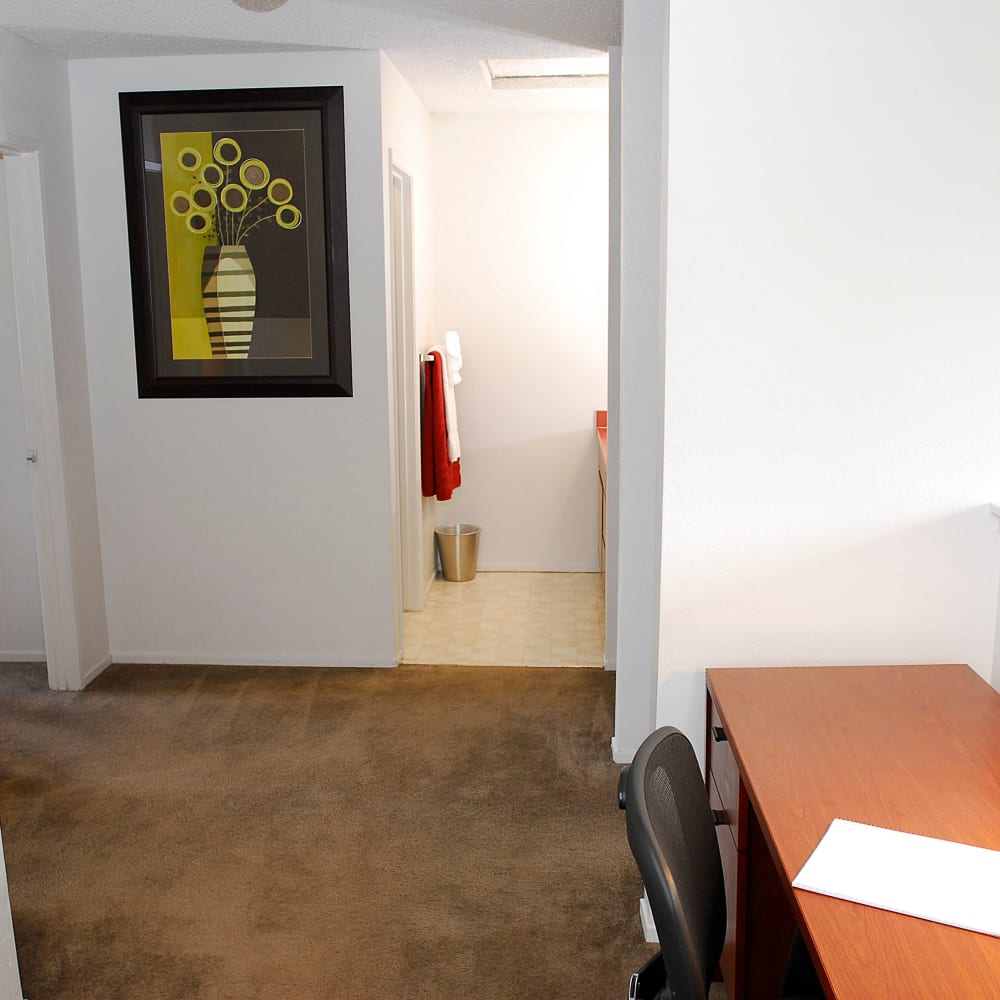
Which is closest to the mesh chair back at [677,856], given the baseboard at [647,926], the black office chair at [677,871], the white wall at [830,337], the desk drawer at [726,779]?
the black office chair at [677,871]

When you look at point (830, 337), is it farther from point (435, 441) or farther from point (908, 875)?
point (435, 441)

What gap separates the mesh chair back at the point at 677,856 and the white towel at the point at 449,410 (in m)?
3.60

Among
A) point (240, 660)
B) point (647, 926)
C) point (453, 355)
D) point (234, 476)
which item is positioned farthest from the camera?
point (453, 355)

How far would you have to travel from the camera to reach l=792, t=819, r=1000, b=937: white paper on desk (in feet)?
4.62

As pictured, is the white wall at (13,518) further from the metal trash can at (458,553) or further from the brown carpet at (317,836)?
the metal trash can at (458,553)

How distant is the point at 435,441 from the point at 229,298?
1.35 meters

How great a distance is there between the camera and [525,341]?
5.54 meters

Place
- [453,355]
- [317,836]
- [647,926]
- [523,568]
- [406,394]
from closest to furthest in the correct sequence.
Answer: [647,926]
[317,836]
[406,394]
[453,355]
[523,568]

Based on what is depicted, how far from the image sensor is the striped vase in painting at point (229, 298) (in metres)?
4.07

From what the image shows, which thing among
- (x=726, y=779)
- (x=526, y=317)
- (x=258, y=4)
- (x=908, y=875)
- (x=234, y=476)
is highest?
(x=258, y=4)

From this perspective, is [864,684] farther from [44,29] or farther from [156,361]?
[44,29]

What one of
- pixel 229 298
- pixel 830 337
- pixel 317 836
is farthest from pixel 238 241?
pixel 830 337

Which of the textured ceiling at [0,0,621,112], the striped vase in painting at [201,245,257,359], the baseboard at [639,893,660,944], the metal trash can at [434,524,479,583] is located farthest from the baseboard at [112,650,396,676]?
the textured ceiling at [0,0,621,112]

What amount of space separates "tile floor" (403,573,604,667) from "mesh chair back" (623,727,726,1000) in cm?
270
